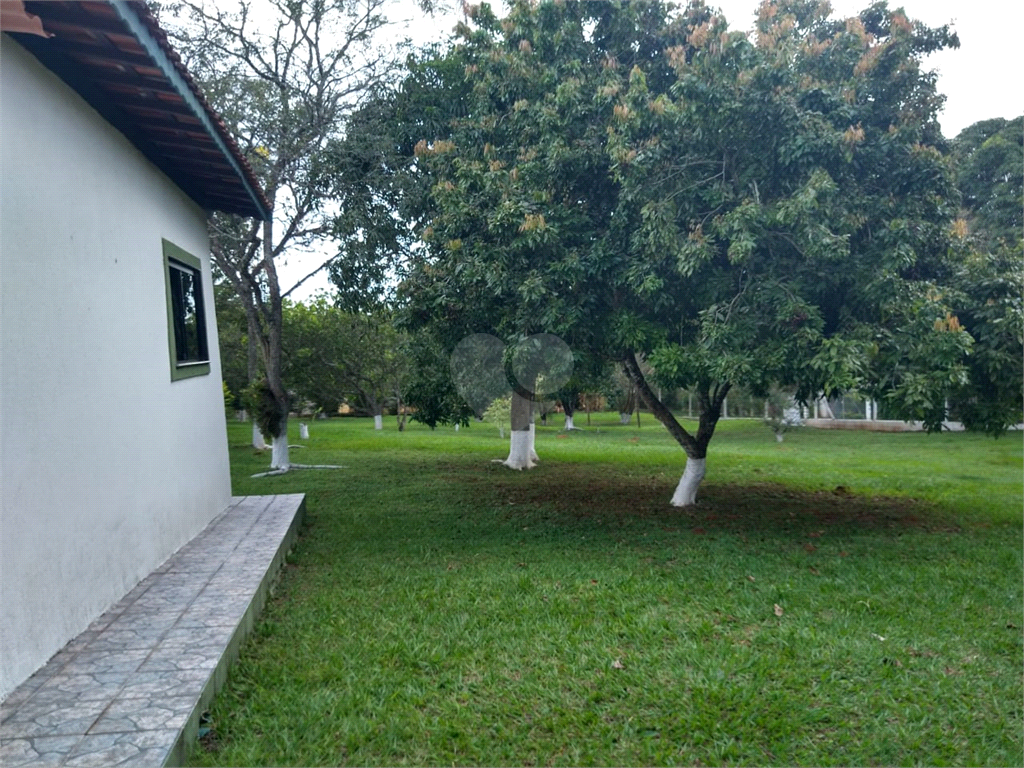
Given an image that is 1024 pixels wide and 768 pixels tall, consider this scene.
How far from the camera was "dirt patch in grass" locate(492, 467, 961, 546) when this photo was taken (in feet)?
25.0

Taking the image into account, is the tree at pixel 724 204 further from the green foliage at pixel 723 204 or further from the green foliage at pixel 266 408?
the green foliage at pixel 266 408

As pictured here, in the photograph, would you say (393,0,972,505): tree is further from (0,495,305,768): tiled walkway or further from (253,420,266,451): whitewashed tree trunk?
(253,420,266,451): whitewashed tree trunk

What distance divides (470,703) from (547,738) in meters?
0.45

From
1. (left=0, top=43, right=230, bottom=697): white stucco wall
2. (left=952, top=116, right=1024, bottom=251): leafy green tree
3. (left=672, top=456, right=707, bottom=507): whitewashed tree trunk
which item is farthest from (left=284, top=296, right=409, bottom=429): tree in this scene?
(left=952, top=116, right=1024, bottom=251): leafy green tree

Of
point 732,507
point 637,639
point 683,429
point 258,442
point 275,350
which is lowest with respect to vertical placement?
point 732,507

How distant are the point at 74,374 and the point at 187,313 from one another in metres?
2.87

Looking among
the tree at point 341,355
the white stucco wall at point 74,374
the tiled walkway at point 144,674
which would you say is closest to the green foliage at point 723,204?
the white stucco wall at point 74,374

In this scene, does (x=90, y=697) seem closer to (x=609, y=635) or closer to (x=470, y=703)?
(x=470, y=703)

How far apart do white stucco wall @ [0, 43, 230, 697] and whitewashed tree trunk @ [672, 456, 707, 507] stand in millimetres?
5753

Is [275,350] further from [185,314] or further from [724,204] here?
[724,204]

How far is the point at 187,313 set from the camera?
20.8 ft

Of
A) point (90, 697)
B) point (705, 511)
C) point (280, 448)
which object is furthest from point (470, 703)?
point (280, 448)

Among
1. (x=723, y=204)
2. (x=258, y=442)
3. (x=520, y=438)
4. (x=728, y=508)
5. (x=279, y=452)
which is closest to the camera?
(x=723, y=204)

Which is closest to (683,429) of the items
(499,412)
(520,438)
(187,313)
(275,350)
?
(520,438)
